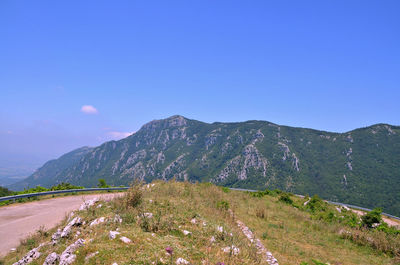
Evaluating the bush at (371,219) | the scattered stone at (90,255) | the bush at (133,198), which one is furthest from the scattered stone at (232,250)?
the bush at (371,219)

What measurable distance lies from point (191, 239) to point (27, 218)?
512 inches

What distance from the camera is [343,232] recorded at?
13766mm

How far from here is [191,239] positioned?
24.4ft

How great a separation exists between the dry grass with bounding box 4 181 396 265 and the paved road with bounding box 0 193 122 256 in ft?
5.78

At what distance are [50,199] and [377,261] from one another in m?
25.2

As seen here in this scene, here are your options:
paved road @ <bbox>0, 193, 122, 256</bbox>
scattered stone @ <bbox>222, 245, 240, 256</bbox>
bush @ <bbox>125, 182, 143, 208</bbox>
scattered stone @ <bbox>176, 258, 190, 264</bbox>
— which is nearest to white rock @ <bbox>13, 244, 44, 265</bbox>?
paved road @ <bbox>0, 193, 122, 256</bbox>

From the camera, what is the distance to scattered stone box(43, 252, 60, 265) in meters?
6.11

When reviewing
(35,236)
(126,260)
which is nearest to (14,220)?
(35,236)

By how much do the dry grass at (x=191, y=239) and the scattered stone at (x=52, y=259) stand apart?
353 millimetres

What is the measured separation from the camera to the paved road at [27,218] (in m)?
10.5

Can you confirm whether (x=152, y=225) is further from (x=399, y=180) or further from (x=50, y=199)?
(x=399, y=180)

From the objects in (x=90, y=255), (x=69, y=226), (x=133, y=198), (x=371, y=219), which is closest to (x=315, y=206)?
(x=371, y=219)

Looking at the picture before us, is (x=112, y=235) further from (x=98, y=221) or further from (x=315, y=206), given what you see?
(x=315, y=206)

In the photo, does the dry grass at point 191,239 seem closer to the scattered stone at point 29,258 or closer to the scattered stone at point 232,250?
the scattered stone at point 232,250
